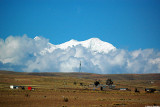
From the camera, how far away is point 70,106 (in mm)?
40281

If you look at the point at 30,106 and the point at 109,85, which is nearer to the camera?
the point at 30,106

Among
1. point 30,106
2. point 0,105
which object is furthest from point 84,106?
point 0,105

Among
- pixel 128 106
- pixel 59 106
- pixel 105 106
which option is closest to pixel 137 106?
pixel 128 106

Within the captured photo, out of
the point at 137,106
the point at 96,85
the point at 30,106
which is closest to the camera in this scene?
the point at 30,106

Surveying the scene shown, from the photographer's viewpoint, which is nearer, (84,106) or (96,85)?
(84,106)

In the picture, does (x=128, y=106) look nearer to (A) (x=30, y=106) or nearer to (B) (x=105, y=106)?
(B) (x=105, y=106)

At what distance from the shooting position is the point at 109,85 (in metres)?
139

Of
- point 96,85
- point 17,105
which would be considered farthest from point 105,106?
point 96,85

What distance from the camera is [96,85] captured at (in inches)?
5428

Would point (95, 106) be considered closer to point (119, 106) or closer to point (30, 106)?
point (119, 106)

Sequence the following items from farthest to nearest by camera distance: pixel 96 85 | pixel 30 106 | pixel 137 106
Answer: pixel 96 85
pixel 137 106
pixel 30 106

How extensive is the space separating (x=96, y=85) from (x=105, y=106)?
9712cm

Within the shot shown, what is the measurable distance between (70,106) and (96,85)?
9865cm

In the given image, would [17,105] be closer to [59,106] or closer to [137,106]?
[59,106]
